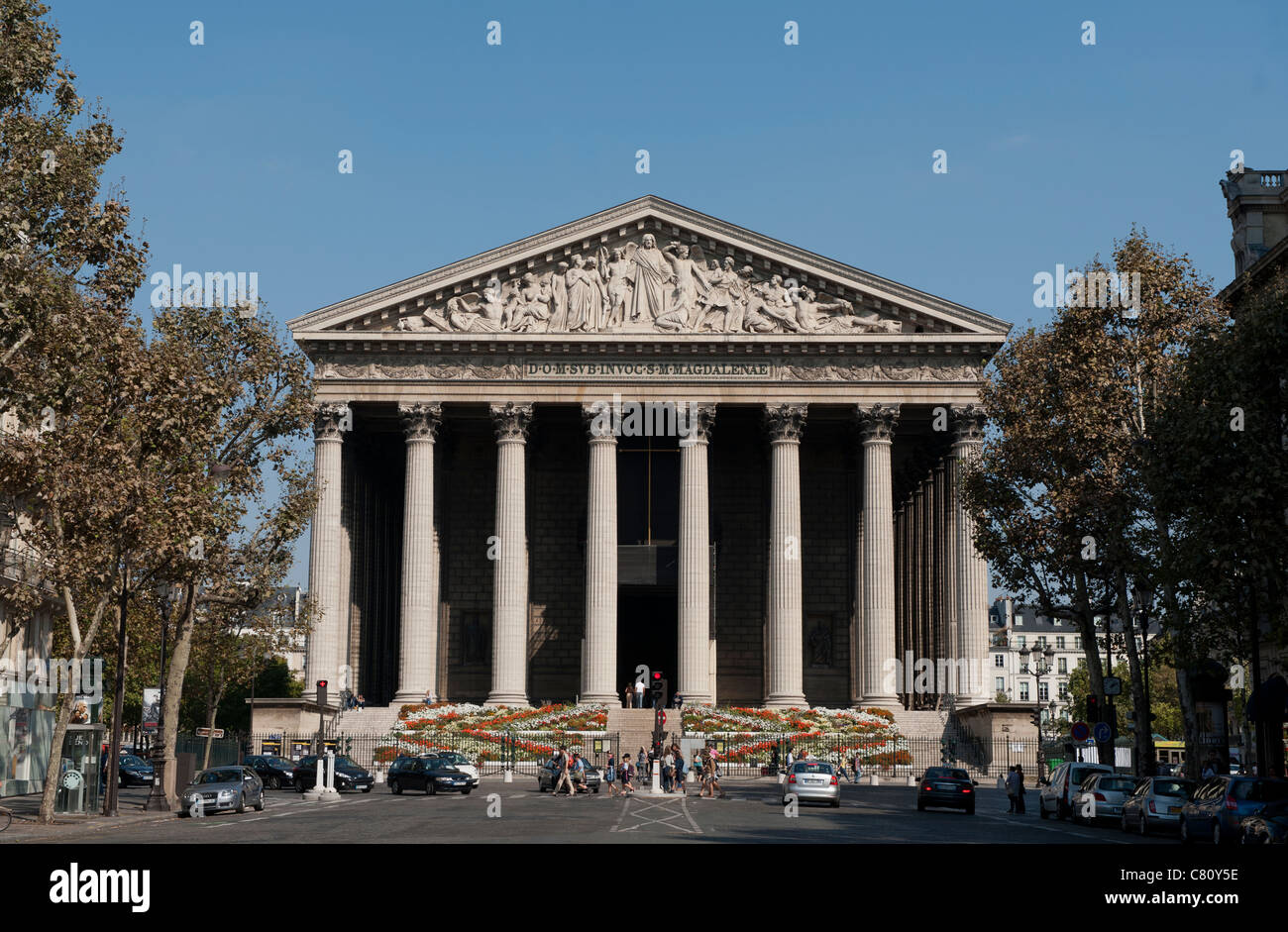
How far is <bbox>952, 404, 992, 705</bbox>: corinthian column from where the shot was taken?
66.4m

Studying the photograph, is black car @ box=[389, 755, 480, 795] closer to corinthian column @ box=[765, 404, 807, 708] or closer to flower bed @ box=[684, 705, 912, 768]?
flower bed @ box=[684, 705, 912, 768]

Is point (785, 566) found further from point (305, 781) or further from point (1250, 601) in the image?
point (1250, 601)

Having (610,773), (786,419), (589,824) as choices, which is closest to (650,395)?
(786,419)

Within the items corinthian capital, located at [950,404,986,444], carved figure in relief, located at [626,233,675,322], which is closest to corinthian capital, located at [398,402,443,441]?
carved figure in relief, located at [626,233,675,322]

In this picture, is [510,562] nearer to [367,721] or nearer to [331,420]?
[367,721]

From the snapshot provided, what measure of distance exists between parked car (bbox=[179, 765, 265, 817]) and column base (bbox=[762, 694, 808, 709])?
30.0 m

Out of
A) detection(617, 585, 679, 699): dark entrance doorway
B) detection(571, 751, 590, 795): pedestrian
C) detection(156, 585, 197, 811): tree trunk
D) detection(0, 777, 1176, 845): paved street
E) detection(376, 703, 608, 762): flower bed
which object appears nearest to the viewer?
detection(0, 777, 1176, 845): paved street

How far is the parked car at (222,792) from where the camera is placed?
39.8m

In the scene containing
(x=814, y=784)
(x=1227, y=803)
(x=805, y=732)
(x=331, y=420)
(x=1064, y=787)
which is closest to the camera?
(x=1227, y=803)

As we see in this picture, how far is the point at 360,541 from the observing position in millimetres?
73000

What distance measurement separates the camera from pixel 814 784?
43.4 meters

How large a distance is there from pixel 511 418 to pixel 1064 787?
113 feet
